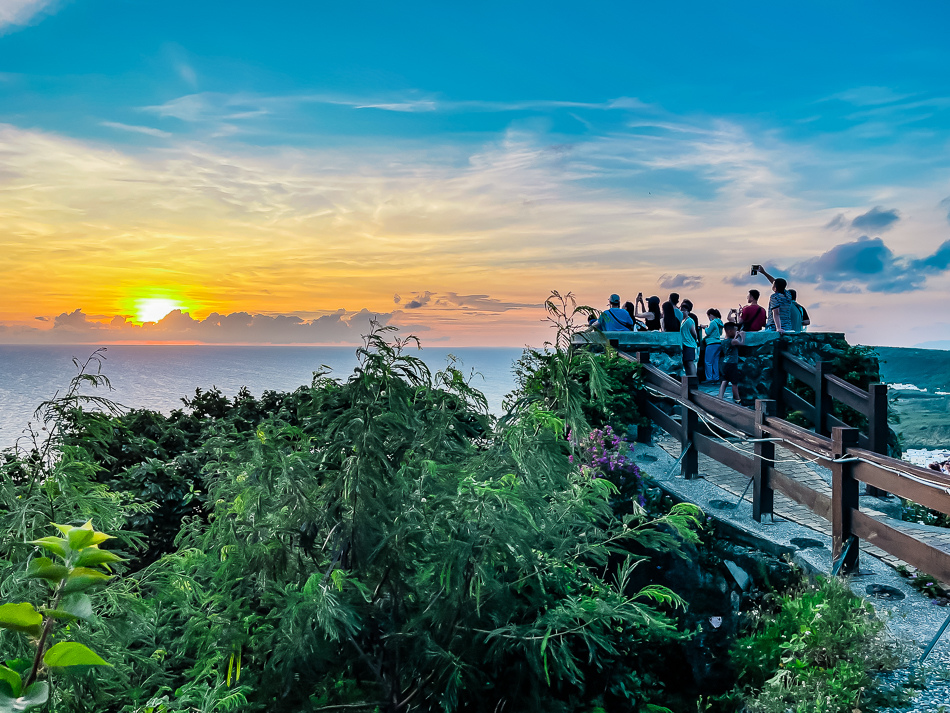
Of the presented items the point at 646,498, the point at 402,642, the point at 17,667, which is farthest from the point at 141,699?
the point at 646,498

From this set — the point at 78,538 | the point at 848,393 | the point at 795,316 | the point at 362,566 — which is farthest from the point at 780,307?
the point at 78,538

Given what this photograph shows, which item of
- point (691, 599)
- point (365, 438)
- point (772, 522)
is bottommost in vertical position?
point (691, 599)

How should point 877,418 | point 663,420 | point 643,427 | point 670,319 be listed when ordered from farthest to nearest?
point 670,319, point 643,427, point 663,420, point 877,418

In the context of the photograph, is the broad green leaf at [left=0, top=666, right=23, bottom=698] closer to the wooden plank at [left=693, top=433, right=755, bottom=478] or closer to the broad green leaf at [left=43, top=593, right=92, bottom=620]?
the broad green leaf at [left=43, top=593, right=92, bottom=620]

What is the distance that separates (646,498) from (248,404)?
24.7 ft

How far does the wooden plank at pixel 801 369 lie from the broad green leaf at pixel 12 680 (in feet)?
35.4

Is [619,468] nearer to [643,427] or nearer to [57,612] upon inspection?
[643,427]

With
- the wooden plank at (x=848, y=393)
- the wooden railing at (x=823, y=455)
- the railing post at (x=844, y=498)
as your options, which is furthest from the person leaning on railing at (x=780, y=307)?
the railing post at (x=844, y=498)

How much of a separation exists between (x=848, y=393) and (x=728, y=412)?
2604mm

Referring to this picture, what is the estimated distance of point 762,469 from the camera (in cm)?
701

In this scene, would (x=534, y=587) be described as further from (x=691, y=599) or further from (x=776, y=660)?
(x=691, y=599)

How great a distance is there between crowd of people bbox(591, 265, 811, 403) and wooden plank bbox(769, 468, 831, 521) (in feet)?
16.4

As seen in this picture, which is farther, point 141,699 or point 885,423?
point 885,423

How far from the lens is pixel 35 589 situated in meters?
3.13
